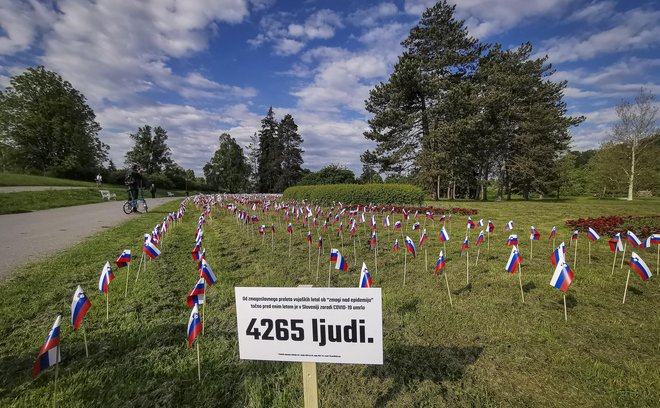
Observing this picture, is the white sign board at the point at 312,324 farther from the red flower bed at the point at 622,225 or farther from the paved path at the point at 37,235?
the red flower bed at the point at 622,225

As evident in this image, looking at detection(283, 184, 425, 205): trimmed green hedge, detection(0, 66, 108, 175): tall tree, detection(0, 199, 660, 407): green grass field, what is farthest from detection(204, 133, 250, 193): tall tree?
detection(0, 199, 660, 407): green grass field

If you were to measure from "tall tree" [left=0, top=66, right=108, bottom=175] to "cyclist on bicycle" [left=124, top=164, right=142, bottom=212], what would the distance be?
36.0m

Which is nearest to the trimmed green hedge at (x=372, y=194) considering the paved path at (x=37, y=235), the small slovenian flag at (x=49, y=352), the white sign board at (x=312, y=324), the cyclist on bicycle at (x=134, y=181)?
the cyclist on bicycle at (x=134, y=181)

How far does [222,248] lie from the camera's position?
8391 mm

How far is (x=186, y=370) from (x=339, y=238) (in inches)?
267

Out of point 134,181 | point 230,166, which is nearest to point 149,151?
point 230,166

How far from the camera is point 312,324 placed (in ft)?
6.96

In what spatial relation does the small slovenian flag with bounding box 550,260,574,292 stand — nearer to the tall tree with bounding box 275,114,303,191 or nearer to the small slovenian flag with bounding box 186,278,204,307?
the small slovenian flag with bounding box 186,278,204,307

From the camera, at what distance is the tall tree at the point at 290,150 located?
6362 cm

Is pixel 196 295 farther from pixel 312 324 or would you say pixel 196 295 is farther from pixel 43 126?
pixel 43 126

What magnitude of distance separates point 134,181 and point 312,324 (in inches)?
624

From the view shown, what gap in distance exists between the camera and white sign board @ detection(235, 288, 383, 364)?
80.7 inches

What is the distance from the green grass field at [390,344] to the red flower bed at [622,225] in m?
3.88

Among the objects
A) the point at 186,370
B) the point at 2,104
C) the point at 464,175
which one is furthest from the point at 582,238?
the point at 2,104
